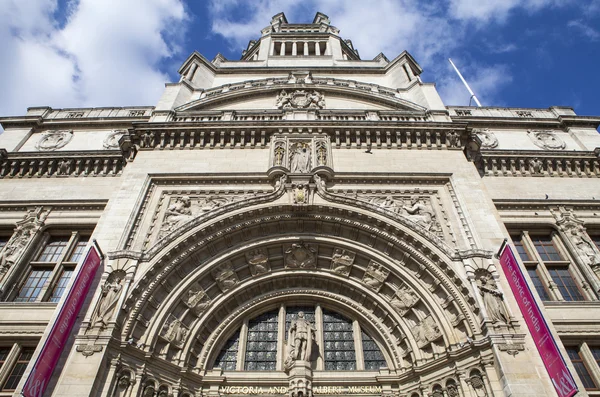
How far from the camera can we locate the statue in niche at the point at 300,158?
15719mm

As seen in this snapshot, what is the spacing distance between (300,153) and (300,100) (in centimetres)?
610

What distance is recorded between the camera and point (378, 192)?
15.2m

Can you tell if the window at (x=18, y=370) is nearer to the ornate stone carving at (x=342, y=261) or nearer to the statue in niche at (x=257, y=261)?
the statue in niche at (x=257, y=261)

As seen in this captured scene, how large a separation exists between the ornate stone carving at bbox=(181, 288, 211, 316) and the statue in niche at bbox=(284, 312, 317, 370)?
309cm

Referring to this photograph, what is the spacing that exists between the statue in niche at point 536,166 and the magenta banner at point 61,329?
17.8 metres

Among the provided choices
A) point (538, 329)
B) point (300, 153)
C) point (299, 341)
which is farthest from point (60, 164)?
point (538, 329)

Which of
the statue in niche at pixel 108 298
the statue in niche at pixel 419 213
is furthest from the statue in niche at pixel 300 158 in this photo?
the statue in niche at pixel 108 298

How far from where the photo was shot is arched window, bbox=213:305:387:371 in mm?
13289

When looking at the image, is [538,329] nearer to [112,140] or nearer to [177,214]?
[177,214]

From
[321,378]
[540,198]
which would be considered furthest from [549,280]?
[321,378]

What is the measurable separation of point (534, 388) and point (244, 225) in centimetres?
974

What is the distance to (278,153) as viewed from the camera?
1627 centimetres

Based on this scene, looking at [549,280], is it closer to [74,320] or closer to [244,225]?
[244,225]

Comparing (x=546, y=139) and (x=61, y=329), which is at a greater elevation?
(x=546, y=139)
